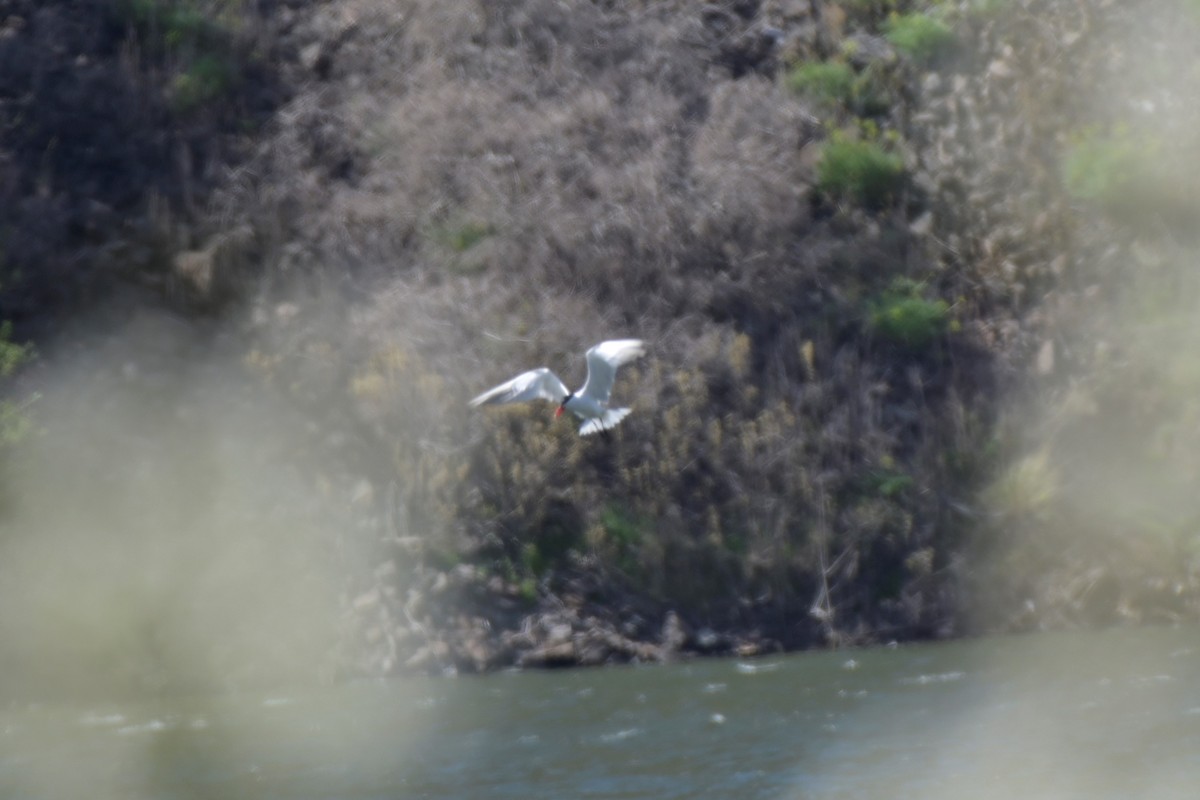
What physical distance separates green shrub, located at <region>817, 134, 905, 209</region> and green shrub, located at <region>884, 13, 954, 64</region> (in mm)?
1397

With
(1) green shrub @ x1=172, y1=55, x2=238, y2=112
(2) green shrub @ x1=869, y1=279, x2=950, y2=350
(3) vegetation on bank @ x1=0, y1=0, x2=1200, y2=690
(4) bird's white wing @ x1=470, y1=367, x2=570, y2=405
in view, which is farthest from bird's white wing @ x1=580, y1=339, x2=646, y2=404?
(1) green shrub @ x1=172, y1=55, x2=238, y2=112

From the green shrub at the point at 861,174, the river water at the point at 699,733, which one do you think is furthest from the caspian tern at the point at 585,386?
the green shrub at the point at 861,174

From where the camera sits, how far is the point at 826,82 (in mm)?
18641

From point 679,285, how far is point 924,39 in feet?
14.2

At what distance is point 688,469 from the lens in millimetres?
15867

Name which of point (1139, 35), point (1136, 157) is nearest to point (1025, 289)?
point (1136, 157)

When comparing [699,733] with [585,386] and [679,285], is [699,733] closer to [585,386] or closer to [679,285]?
[585,386]

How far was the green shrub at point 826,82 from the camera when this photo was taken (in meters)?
18.6

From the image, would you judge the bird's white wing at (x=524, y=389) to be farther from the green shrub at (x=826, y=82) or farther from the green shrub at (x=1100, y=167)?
the green shrub at (x=826, y=82)

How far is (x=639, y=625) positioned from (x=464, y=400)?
2663mm

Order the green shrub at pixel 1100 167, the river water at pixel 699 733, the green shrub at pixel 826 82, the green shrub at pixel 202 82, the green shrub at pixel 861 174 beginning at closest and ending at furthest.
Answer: the river water at pixel 699 733, the green shrub at pixel 1100 167, the green shrub at pixel 861 174, the green shrub at pixel 826 82, the green shrub at pixel 202 82

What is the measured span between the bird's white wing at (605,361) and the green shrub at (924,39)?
28.0 feet

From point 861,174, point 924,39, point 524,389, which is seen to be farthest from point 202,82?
point 524,389

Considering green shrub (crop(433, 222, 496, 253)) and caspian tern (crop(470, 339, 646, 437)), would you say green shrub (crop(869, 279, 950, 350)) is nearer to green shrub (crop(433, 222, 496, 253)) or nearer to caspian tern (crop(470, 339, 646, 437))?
green shrub (crop(433, 222, 496, 253))
